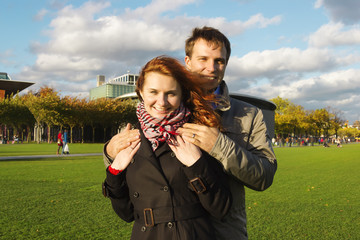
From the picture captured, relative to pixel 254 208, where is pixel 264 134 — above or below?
above

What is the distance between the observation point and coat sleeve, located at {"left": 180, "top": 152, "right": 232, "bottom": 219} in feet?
6.02

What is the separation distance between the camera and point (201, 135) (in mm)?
1905

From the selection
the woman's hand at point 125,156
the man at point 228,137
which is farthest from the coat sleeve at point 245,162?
the woman's hand at point 125,156

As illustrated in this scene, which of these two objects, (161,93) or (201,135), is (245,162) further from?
(161,93)

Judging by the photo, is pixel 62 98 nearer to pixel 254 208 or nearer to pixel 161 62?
pixel 254 208

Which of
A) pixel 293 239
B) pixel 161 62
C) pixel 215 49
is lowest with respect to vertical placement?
pixel 293 239

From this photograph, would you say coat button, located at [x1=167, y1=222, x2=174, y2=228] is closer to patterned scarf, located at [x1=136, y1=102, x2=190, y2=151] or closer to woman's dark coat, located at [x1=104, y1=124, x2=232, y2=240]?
woman's dark coat, located at [x1=104, y1=124, x2=232, y2=240]

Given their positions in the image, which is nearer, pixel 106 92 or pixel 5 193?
pixel 5 193

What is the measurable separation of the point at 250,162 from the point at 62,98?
50393mm

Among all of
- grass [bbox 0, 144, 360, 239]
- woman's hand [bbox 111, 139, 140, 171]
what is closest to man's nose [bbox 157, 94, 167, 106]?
woman's hand [bbox 111, 139, 140, 171]

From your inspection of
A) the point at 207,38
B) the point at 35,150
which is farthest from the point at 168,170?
the point at 35,150

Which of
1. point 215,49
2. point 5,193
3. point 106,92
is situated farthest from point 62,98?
point 106,92

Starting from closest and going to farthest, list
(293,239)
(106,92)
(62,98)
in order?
(293,239), (62,98), (106,92)

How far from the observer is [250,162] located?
1.89 meters
